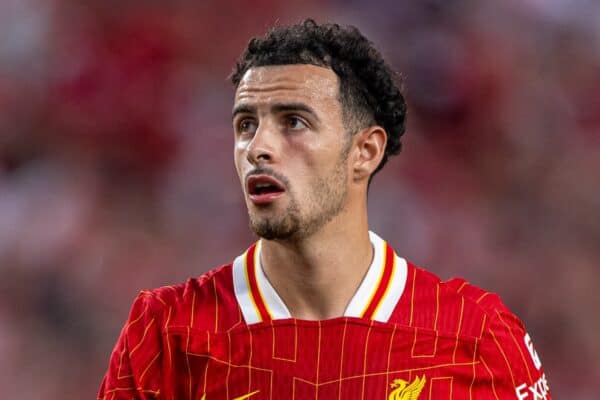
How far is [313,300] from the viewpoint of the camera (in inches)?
98.7

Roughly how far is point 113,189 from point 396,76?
212 cm

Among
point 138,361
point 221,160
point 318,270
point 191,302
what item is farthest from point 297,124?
point 221,160

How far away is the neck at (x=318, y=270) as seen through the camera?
98.1 inches

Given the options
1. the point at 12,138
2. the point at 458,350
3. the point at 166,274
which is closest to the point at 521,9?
the point at 166,274

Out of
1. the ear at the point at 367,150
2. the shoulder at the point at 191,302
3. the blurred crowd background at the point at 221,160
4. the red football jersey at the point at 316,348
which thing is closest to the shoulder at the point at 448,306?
the red football jersey at the point at 316,348

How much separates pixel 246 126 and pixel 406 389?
693 millimetres

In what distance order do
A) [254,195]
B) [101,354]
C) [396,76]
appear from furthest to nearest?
[101,354] < [396,76] < [254,195]

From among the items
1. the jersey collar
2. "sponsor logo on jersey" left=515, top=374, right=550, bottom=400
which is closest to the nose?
the jersey collar

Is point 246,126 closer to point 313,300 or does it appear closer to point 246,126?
point 246,126

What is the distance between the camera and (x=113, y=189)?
457 cm

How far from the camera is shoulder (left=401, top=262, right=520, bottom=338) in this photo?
2.52 meters

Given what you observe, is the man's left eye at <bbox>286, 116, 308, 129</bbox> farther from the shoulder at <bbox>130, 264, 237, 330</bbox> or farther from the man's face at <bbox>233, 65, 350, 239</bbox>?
the shoulder at <bbox>130, 264, 237, 330</bbox>

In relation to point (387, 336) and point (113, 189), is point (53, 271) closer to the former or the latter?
point (113, 189)

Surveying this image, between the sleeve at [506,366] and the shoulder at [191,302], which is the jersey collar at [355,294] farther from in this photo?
the sleeve at [506,366]
